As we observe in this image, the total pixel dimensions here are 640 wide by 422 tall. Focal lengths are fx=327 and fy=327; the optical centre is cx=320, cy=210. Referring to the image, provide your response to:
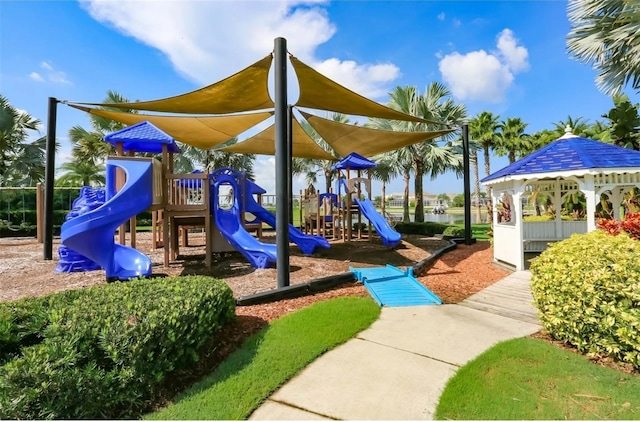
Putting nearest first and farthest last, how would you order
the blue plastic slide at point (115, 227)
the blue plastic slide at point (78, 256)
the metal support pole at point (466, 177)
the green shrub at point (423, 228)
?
the blue plastic slide at point (115, 227)
the blue plastic slide at point (78, 256)
the metal support pole at point (466, 177)
the green shrub at point (423, 228)

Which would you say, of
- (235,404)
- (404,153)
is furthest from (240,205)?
(404,153)

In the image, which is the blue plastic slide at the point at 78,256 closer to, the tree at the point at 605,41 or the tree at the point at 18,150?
the tree at the point at 605,41

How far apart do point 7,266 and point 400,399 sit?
8968mm

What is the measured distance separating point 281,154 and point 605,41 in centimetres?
815

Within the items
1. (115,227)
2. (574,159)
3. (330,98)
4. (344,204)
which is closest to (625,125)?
(574,159)

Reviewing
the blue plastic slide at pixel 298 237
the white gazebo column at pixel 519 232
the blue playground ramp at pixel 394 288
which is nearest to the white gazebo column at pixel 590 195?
the white gazebo column at pixel 519 232

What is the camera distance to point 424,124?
53.8 ft

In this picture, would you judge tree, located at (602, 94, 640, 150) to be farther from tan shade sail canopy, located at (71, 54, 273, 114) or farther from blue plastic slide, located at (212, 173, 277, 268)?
blue plastic slide, located at (212, 173, 277, 268)

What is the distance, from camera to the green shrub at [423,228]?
15.1 metres

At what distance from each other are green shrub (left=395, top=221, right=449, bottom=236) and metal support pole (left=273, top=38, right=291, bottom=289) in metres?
11.6

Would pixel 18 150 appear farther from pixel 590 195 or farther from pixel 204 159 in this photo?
pixel 590 195

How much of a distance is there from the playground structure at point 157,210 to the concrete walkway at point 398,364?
385 cm

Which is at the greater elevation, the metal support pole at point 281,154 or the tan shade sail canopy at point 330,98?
the tan shade sail canopy at point 330,98

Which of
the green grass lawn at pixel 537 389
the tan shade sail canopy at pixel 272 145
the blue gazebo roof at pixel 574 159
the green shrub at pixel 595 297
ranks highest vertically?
the tan shade sail canopy at pixel 272 145
